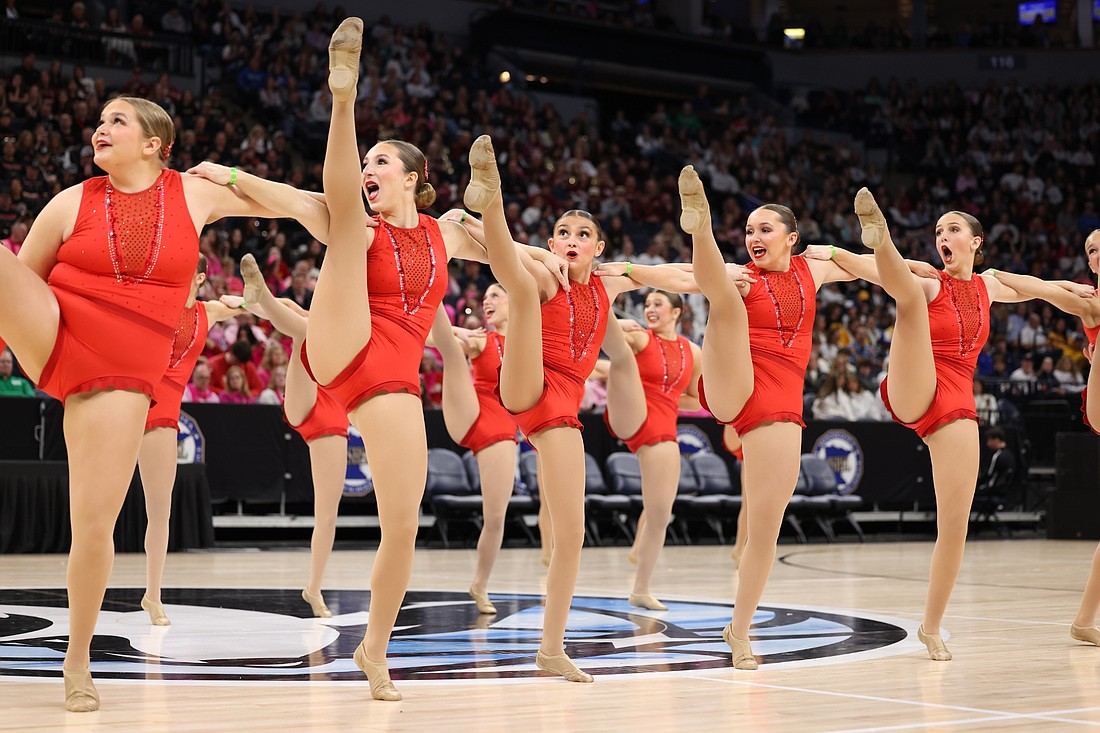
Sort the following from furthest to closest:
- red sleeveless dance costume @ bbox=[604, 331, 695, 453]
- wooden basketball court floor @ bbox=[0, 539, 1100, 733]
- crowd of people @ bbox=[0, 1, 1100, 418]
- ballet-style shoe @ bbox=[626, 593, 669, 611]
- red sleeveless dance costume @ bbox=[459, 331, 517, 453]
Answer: crowd of people @ bbox=[0, 1, 1100, 418] < red sleeveless dance costume @ bbox=[604, 331, 695, 453] < red sleeveless dance costume @ bbox=[459, 331, 517, 453] < ballet-style shoe @ bbox=[626, 593, 669, 611] < wooden basketball court floor @ bbox=[0, 539, 1100, 733]

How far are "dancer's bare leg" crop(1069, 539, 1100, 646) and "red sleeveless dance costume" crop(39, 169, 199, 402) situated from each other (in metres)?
4.38

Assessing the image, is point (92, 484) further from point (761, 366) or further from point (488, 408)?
point (488, 408)

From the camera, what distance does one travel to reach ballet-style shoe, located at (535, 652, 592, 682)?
16.1ft

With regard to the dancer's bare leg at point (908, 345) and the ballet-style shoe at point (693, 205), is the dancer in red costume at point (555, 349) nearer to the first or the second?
the ballet-style shoe at point (693, 205)


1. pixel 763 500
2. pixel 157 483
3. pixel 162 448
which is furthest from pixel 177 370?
pixel 763 500

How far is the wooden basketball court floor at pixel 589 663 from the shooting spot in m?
4.11

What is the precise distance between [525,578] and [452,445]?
12.6 feet

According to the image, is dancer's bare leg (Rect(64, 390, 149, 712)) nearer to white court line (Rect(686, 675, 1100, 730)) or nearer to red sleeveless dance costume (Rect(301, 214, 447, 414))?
red sleeveless dance costume (Rect(301, 214, 447, 414))

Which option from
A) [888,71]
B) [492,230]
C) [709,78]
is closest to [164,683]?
[492,230]

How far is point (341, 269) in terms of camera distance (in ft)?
14.3

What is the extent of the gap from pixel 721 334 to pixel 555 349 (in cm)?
71

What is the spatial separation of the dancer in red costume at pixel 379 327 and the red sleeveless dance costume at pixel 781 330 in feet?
5.10

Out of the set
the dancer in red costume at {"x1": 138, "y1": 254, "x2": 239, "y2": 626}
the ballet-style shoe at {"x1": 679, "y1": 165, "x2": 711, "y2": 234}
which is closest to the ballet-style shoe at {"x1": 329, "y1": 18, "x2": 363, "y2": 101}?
the ballet-style shoe at {"x1": 679, "y1": 165, "x2": 711, "y2": 234}

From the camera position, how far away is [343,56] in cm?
415
